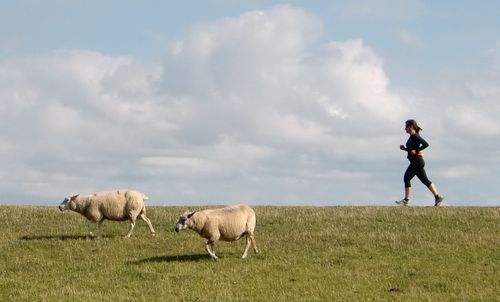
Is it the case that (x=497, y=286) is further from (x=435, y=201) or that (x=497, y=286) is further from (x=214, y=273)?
(x=435, y=201)

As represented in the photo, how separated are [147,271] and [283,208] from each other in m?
12.6

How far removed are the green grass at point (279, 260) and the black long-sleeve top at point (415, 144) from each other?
6.91 feet

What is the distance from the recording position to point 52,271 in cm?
1906

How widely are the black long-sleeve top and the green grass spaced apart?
2.10 meters

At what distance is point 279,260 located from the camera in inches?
753

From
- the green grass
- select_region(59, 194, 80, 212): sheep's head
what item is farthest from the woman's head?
select_region(59, 194, 80, 212): sheep's head

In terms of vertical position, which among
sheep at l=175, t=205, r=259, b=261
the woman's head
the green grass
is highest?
the woman's head

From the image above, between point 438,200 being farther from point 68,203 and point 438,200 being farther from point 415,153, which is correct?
point 68,203

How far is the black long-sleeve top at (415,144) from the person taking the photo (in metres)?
27.7

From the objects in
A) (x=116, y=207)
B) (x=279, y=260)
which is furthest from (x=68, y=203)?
(x=279, y=260)

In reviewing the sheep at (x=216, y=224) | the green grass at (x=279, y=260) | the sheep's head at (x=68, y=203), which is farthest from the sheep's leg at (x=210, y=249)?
the sheep's head at (x=68, y=203)

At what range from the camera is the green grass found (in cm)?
1609

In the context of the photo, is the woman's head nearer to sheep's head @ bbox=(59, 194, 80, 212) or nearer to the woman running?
the woman running

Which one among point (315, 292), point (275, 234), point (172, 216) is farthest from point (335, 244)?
point (172, 216)
